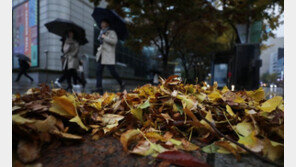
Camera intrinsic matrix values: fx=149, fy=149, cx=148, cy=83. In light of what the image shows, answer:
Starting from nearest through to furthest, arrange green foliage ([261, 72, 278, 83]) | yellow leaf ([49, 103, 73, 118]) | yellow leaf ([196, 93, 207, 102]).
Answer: yellow leaf ([49, 103, 73, 118]) < yellow leaf ([196, 93, 207, 102]) < green foliage ([261, 72, 278, 83])

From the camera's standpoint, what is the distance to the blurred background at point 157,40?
46.6 inches

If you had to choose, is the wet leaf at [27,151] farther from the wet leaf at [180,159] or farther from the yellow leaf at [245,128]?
the yellow leaf at [245,128]

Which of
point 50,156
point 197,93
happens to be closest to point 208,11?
point 197,93

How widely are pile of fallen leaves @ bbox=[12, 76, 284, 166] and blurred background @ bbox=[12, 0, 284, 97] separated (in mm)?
464

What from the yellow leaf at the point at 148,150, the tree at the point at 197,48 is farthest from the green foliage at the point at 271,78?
the yellow leaf at the point at 148,150

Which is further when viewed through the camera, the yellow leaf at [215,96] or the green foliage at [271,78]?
the green foliage at [271,78]

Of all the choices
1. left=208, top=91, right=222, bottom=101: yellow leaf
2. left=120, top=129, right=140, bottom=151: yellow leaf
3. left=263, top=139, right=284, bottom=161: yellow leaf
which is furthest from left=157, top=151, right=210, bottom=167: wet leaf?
left=208, top=91, right=222, bottom=101: yellow leaf

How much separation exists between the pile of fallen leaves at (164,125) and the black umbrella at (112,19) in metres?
1.03

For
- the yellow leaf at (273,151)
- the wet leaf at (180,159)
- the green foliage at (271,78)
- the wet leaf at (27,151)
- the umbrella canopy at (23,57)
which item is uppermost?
the umbrella canopy at (23,57)

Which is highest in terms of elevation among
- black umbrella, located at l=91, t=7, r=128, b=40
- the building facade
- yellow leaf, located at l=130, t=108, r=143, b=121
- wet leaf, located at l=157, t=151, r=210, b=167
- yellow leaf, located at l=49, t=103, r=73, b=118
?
black umbrella, located at l=91, t=7, r=128, b=40

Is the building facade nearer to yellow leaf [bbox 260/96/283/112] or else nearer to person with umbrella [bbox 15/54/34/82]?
person with umbrella [bbox 15/54/34/82]

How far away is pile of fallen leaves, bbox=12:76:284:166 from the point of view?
57 cm

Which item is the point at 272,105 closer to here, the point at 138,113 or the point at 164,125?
the point at 164,125

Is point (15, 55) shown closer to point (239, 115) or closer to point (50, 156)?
point (50, 156)
